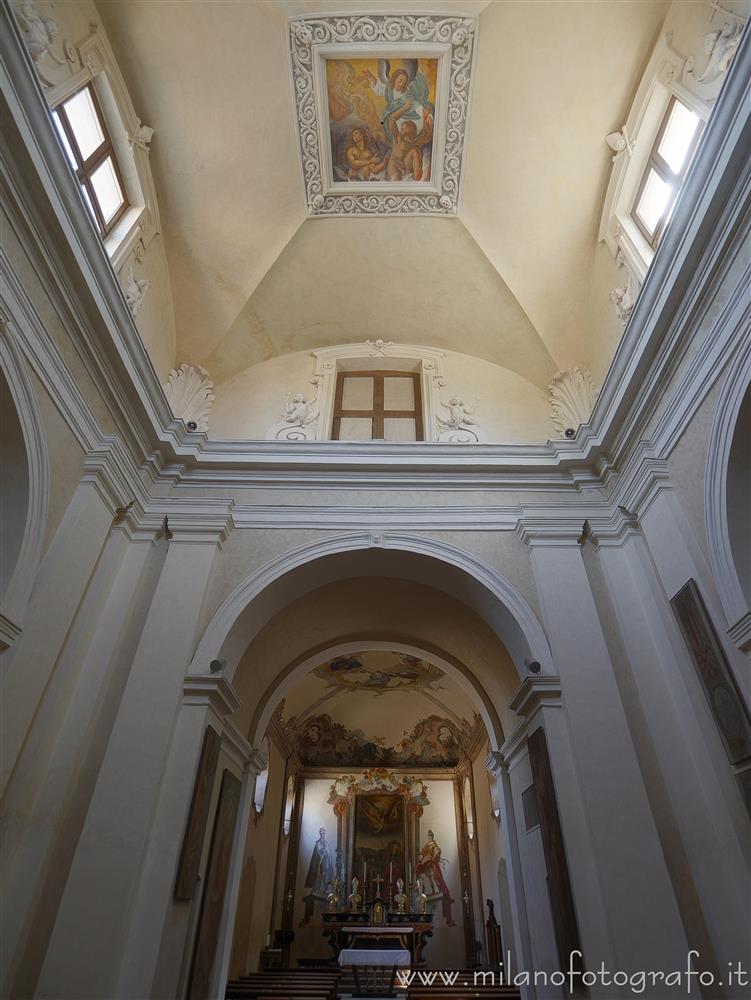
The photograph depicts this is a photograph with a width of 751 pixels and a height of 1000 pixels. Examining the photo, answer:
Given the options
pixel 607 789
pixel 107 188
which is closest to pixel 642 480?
pixel 607 789

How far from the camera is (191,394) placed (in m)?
8.19

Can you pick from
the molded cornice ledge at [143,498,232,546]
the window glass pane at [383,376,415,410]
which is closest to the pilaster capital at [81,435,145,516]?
the molded cornice ledge at [143,498,232,546]

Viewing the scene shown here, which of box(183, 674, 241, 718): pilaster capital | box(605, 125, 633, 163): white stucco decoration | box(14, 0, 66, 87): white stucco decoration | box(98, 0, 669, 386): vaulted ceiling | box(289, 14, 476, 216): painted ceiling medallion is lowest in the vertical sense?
box(183, 674, 241, 718): pilaster capital

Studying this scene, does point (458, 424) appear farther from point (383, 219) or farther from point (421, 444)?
point (383, 219)

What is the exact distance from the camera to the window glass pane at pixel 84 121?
6105 mm

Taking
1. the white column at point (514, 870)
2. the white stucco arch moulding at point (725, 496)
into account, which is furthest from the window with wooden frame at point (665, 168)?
the white column at point (514, 870)

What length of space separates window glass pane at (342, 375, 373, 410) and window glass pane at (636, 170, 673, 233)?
13.8 ft

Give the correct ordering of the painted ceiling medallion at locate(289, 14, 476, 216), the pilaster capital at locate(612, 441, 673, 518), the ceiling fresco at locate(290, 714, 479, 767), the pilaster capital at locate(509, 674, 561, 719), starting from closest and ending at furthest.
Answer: the pilaster capital at locate(509, 674, 561, 719), the pilaster capital at locate(612, 441, 673, 518), the painted ceiling medallion at locate(289, 14, 476, 216), the ceiling fresco at locate(290, 714, 479, 767)

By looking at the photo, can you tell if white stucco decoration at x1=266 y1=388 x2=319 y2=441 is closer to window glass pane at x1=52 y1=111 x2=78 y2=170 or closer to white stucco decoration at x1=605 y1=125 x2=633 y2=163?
window glass pane at x1=52 y1=111 x2=78 y2=170

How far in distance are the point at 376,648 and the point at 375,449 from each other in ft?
11.0

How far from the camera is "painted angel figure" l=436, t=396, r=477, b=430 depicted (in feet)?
28.4

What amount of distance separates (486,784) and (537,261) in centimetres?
1111

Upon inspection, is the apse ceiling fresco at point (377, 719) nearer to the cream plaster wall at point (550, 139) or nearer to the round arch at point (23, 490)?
the cream plaster wall at point (550, 139)

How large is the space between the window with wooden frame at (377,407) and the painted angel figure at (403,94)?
130 inches
